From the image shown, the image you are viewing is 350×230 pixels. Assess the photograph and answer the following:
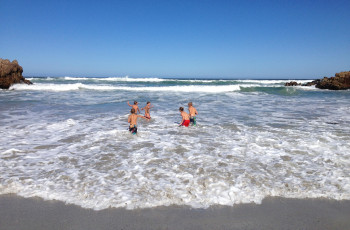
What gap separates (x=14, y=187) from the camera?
3.56m

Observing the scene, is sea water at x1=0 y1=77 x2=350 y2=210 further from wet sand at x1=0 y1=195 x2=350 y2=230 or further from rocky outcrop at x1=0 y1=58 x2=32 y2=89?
rocky outcrop at x1=0 y1=58 x2=32 y2=89

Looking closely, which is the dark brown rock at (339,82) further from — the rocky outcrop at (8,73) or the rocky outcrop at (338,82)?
the rocky outcrop at (8,73)

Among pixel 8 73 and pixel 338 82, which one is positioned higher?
pixel 8 73

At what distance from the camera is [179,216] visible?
2.91 m

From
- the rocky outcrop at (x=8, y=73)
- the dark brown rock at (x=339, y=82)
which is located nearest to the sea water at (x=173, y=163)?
the rocky outcrop at (x=8, y=73)

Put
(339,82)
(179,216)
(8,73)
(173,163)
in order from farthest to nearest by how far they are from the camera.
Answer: (339,82) → (8,73) → (173,163) → (179,216)

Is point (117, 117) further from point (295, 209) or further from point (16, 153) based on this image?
point (295, 209)

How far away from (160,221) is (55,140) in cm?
451

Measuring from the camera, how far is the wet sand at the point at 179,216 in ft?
8.92

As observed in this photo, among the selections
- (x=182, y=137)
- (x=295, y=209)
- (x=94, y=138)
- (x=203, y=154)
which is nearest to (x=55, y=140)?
(x=94, y=138)

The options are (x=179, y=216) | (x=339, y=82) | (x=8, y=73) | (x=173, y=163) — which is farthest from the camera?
(x=339, y=82)

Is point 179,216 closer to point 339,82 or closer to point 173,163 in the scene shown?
point 173,163

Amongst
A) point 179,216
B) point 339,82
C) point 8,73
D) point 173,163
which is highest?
point 8,73

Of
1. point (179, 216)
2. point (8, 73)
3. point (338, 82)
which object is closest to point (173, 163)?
point (179, 216)
